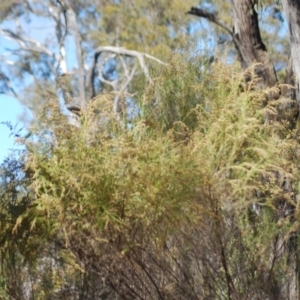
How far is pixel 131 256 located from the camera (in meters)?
4.66

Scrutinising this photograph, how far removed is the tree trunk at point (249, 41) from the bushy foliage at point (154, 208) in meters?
2.12

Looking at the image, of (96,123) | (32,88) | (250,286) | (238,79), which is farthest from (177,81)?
(32,88)

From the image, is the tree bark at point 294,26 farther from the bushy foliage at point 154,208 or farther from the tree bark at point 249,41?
the bushy foliage at point 154,208

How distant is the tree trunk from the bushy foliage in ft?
6.97

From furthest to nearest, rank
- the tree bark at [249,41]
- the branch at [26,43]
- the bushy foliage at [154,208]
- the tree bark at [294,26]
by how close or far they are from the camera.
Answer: the branch at [26,43]
the tree bark at [249,41]
the tree bark at [294,26]
the bushy foliage at [154,208]

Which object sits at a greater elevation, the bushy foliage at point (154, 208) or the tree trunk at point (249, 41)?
the tree trunk at point (249, 41)

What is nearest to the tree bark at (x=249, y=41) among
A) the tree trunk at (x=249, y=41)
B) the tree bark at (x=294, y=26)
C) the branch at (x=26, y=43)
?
the tree trunk at (x=249, y=41)

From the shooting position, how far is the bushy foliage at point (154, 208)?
4.39 meters

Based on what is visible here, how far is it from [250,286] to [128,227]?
3.41ft

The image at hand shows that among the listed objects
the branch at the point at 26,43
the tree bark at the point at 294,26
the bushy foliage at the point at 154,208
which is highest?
the branch at the point at 26,43

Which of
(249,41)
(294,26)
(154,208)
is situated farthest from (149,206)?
(249,41)

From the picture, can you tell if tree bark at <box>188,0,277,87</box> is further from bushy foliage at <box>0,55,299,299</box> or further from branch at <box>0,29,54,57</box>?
branch at <box>0,29,54,57</box>

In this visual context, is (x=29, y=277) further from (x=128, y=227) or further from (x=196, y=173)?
(x=196, y=173)

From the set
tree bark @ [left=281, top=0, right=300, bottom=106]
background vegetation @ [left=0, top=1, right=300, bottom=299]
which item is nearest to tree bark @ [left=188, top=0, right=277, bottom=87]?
tree bark @ [left=281, top=0, right=300, bottom=106]
